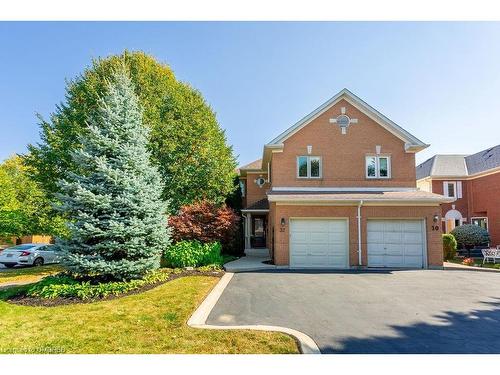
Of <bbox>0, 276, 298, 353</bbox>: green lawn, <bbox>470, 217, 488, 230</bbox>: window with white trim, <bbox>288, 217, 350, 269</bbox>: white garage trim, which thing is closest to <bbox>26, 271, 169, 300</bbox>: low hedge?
<bbox>0, 276, 298, 353</bbox>: green lawn

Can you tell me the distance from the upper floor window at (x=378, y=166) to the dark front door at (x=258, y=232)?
1001 cm

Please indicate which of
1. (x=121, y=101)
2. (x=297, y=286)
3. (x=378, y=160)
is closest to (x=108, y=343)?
(x=297, y=286)

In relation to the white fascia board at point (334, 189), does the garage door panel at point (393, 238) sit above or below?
below

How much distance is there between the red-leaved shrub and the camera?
15.9 meters

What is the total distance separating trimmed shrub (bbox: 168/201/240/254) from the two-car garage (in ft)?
11.6

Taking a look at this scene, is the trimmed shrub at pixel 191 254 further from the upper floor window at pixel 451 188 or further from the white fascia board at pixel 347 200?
the upper floor window at pixel 451 188

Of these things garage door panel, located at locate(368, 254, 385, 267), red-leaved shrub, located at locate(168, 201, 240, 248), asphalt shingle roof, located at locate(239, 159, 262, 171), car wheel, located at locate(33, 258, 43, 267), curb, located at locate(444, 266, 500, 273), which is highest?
asphalt shingle roof, located at locate(239, 159, 262, 171)

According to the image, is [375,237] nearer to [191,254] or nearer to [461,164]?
[191,254]

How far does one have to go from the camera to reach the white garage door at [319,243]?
15320 mm

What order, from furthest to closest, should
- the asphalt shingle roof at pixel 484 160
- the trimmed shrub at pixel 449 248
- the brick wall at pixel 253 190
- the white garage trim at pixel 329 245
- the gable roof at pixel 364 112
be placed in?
the asphalt shingle roof at pixel 484 160 < the brick wall at pixel 253 190 < the trimmed shrub at pixel 449 248 < the gable roof at pixel 364 112 < the white garage trim at pixel 329 245

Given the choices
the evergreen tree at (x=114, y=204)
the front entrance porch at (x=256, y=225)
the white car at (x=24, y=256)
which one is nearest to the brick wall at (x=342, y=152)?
the front entrance porch at (x=256, y=225)

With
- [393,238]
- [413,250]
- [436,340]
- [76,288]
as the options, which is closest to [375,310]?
[436,340]

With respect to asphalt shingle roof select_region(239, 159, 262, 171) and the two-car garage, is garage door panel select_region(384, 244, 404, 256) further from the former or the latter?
asphalt shingle roof select_region(239, 159, 262, 171)

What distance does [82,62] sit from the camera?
19.2 m
